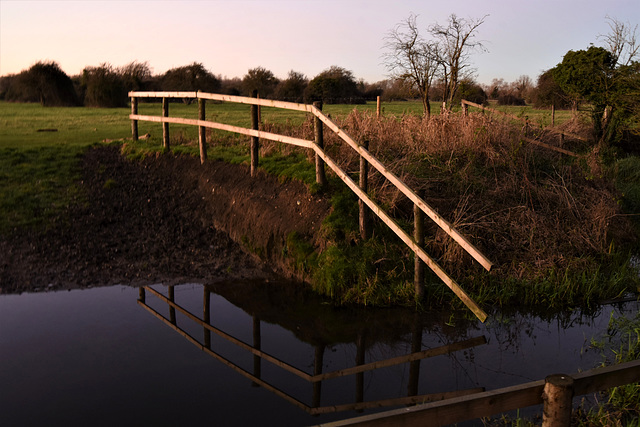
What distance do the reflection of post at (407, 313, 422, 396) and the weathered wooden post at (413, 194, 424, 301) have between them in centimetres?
42

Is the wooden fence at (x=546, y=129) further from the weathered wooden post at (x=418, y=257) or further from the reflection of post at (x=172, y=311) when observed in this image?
the reflection of post at (x=172, y=311)

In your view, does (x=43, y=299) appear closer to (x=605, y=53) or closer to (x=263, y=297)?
(x=263, y=297)

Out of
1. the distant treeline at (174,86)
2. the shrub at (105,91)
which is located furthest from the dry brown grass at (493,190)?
the shrub at (105,91)

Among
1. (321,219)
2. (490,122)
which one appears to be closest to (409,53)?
(490,122)

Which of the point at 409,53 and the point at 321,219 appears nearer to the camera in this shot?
the point at 321,219

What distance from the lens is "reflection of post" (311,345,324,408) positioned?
5.55 metres

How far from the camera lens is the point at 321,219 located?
360 inches

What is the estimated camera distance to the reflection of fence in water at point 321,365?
216 inches

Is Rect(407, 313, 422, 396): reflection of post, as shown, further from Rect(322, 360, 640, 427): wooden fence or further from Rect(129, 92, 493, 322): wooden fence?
Rect(322, 360, 640, 427): wooden fence

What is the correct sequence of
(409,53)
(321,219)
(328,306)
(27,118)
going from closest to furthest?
(328,306) → (321,219) → (409,53) → (27,118)

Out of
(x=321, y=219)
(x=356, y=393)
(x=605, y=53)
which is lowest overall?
(x=356, y=393)

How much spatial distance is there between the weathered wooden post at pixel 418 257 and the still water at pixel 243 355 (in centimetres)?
39

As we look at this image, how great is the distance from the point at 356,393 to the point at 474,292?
3062mm

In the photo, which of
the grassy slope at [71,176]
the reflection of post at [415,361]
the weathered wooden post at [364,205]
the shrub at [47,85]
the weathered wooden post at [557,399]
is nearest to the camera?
the weathered wooden post at [557,399]
